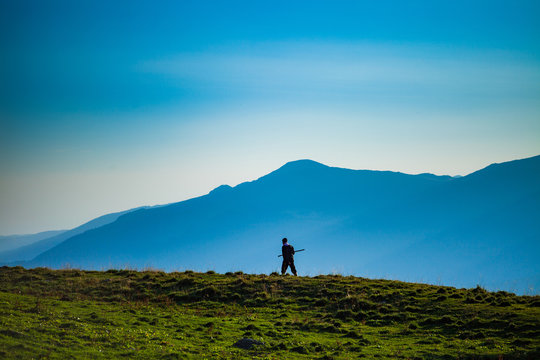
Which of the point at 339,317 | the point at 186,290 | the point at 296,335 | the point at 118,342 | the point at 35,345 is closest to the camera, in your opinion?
the point at 35,345

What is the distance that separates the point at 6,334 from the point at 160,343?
20.2 feet

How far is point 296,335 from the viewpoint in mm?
23000

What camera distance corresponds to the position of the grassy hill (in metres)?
18.6

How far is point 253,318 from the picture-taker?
87.4 ft

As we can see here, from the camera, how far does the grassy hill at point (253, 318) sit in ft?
61.2

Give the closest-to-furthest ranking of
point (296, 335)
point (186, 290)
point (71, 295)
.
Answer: point (296, 335)
point (71, 295)
point (186, 290)

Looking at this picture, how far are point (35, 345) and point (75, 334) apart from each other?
8.20 ft

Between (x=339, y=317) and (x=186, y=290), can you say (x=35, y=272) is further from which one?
(x=339, y=317)

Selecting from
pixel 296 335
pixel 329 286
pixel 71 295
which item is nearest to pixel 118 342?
pixel 296 335

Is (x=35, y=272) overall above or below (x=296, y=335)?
above

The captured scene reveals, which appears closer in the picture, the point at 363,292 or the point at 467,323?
the point at 467,323

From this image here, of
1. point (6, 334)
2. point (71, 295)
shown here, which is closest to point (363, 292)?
point (71, 295)

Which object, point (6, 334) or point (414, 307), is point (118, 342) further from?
point (414, 307)

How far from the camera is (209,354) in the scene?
728 inches
